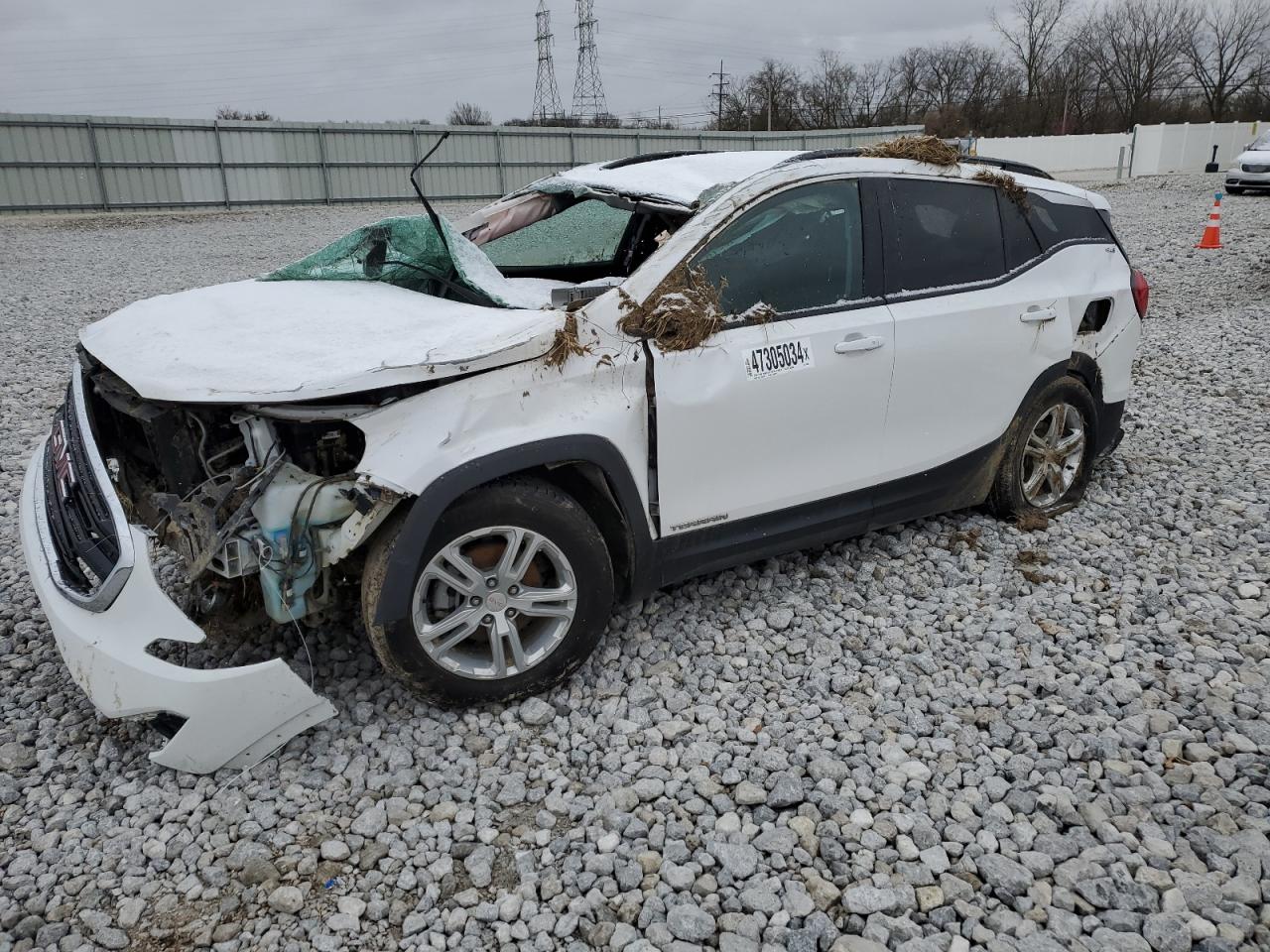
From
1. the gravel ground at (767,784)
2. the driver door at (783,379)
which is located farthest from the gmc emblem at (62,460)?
the driver door at (783,379)

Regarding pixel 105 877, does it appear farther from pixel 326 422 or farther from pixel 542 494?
pixel 542 494

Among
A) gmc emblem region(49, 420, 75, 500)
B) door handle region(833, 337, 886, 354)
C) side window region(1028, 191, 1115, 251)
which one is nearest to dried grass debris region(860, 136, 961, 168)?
side window region(1028, 191, 1115, 251)

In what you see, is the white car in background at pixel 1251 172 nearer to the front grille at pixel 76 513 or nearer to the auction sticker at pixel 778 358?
the auction sticker at pixel 778 358

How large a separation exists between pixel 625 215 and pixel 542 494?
1989 mm

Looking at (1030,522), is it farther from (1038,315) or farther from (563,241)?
(563,241)

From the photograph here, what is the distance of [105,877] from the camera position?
265 centimetres

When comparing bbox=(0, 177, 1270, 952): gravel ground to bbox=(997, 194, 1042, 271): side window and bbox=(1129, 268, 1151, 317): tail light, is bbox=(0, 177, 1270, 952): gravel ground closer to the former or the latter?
bbox=(1129, 268, 1151, 317): tail light

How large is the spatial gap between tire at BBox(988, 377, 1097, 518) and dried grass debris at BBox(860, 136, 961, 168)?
46.2 inches

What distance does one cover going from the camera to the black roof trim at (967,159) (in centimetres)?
386

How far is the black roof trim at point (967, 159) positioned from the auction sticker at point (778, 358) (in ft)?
2.51

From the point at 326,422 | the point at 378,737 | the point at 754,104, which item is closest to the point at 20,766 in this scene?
the point at 378,737

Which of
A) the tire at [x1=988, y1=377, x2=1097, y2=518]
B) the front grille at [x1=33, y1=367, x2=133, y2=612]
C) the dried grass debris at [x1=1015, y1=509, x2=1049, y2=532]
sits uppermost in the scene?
the front grille at [x1=33, y1=367, x2=133, y2=612]

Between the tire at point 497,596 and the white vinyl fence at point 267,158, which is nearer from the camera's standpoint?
the tire at point 497,596

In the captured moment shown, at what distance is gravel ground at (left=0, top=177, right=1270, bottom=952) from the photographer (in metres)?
2.49
